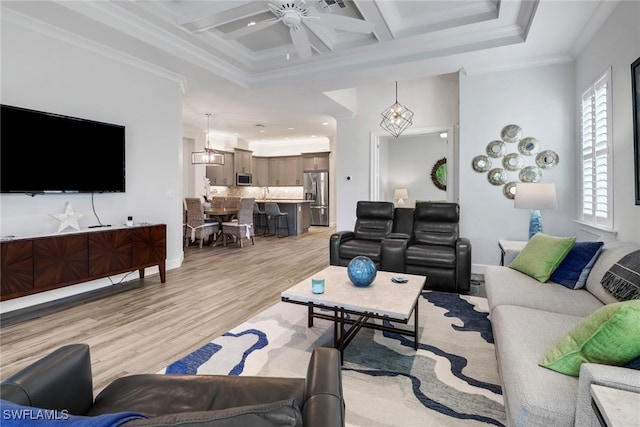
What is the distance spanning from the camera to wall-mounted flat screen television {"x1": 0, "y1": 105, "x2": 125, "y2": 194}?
2.97 m

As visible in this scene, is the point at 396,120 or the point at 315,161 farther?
the point at 315,161

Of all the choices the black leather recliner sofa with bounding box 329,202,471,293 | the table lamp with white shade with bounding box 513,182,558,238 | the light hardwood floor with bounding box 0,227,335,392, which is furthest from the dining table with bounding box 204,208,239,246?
the table lamp with white shade with bounding box 513,182,558,238

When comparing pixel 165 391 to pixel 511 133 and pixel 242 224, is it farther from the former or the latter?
pixel 242 224

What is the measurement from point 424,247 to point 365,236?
95cm

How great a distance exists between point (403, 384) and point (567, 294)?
1.41 m

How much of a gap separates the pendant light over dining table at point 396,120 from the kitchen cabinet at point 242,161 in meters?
5.36

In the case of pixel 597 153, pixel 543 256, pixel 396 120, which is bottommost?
pixel 543 256

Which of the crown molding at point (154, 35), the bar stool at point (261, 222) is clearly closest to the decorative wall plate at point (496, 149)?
the crown molding at point (154, 35)

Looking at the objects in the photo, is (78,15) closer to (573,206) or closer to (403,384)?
(403,384)

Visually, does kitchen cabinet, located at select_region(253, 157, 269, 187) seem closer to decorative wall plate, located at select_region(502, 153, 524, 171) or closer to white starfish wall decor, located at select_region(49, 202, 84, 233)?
white starfish wall decor, located at select_region(49, 202, 84, 233)

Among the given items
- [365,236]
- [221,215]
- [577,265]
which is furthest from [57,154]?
[577,265]

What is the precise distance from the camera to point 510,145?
4375mm

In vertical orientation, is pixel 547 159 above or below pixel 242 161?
below

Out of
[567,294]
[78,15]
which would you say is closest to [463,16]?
[567,294]
